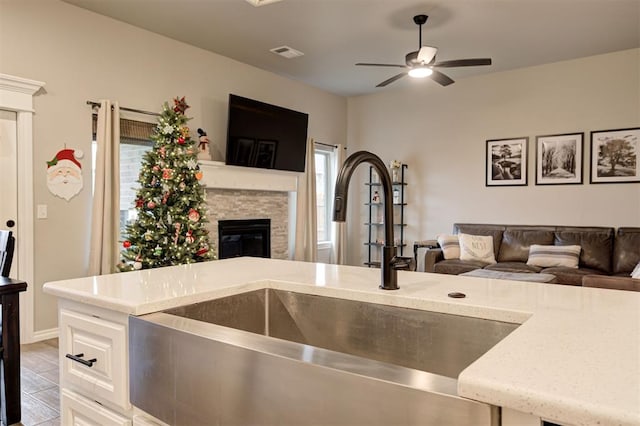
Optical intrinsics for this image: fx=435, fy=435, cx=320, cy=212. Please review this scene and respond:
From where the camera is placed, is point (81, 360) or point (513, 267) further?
point (513, 267)

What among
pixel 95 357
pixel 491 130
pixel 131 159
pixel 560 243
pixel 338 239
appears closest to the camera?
pixel 95 357

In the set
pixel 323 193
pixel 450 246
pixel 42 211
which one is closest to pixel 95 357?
pixel 42 211

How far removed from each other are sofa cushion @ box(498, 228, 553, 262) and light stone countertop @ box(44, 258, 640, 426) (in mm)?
4390

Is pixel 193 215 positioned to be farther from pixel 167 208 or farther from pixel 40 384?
pixel 40 384

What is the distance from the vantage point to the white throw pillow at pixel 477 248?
5.41 metres

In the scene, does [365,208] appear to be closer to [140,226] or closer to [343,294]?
[140,226]

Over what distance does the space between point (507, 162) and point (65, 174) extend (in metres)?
5.18

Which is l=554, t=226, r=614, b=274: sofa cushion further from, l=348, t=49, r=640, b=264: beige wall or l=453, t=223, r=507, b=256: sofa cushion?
l=453, t=223, r=507, b=256: sofa cushion

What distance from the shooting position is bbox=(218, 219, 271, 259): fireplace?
16.9 ft

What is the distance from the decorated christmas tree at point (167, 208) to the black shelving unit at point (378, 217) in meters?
3.11

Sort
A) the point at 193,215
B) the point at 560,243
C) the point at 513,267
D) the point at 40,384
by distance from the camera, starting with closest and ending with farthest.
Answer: the point at 40,384 < the point at 193,215 < the point at 513,267 < the point at 560,243

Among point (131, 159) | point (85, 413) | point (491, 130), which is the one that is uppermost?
point (491, 130)

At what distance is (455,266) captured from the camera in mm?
5199

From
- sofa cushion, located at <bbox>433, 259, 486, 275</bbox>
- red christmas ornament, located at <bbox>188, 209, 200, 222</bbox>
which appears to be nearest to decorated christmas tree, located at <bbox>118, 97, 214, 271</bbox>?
red christmas ornament, located at <bbox>188, 209, 200, 222</bbox>
